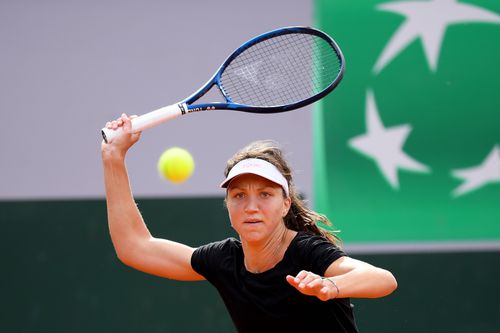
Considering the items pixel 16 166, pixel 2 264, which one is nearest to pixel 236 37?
pixel 16 166

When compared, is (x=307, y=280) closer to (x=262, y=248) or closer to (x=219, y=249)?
(x=262, y=248)

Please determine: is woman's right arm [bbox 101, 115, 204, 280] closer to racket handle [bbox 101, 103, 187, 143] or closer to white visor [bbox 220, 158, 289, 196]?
racket handle [bbox 101, 103, 187, 143]

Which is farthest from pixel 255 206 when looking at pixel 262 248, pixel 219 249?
pixel 219 249

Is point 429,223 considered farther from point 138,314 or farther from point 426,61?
point 138,314

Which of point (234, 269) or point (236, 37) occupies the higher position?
point (236, 37)

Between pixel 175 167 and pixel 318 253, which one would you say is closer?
pixel 318 253

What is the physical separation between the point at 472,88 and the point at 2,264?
8.39ft

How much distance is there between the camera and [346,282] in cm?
215

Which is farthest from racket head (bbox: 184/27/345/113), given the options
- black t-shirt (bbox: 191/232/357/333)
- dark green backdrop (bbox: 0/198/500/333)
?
dark green backdrop (bbox: 0/198/500/333)

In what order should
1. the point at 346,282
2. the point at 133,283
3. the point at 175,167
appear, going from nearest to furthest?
the point at 346,282
the point at 175,167
the point at 133,283

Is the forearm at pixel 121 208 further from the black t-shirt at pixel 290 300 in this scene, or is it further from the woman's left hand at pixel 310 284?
the woman's left hand at pixel 310 284

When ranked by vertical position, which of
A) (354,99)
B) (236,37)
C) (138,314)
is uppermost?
(236,37)

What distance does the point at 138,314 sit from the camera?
4.21 m

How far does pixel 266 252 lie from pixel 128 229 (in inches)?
19.0
